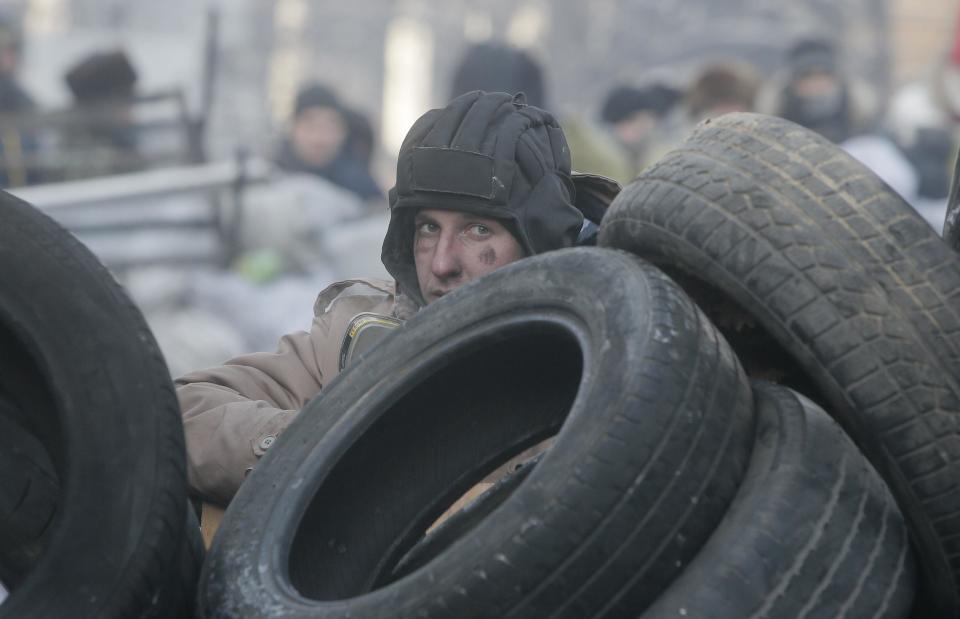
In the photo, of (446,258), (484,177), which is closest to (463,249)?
(446,258)

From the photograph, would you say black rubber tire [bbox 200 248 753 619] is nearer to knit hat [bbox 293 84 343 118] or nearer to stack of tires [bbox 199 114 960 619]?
stack of tires [bbox 199 114 960 619]

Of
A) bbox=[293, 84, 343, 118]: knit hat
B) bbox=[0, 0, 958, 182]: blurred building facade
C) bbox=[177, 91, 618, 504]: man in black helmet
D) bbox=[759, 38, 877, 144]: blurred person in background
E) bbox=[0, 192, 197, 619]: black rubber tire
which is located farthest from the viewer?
bbox=[0, 0, 958, 182]: blurred building facade

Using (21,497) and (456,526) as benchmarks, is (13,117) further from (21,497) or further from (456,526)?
(456,526)

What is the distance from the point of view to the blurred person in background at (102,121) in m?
9.97

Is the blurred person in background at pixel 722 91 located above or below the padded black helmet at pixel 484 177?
below

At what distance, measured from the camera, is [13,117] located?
31.1ft

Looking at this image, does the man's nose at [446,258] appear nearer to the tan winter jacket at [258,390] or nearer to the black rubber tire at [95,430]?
the tan winter jacket at [258,390]

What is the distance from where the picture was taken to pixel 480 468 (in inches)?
132

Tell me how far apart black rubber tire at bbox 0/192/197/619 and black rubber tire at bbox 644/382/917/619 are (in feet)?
2.88

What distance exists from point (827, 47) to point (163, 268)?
422 cm

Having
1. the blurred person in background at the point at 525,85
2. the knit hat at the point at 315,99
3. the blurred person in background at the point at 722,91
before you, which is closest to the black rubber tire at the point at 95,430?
the blurred person in background at the point at 525,85

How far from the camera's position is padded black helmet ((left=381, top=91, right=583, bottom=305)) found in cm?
380

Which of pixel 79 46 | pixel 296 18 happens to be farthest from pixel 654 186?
pixel 296 18

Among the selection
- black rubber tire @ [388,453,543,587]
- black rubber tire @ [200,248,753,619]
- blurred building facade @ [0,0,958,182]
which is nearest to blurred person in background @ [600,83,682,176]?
black rubber tire @ [200,248,753,619]
